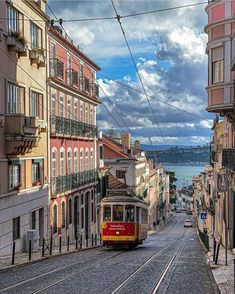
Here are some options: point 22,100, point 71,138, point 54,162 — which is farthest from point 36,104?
point 71,138

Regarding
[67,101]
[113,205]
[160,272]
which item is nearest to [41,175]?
[113,205]

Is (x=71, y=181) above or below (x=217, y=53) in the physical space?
below

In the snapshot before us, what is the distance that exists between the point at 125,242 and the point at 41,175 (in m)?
5.75

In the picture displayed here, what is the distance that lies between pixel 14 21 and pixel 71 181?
49.5ft

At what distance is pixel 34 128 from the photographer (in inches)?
980

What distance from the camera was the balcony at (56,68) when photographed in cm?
3269

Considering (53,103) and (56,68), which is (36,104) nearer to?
(53,103)

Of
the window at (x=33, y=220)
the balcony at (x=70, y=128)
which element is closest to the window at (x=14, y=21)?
the balcony at (x=70, y=128)

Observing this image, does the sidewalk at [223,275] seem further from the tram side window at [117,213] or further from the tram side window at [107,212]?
the tram side window at [107,212]

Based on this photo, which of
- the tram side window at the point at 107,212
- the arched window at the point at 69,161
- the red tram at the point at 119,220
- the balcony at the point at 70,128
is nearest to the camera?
the red tram at the point at 119,220

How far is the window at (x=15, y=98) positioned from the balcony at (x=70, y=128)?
21.1 ft

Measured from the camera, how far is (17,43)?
24531 millimetres

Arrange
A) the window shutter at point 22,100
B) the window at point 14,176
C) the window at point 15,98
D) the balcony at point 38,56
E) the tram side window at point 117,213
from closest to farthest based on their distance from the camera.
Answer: the window at point 15,98
the window at point 14,176
the window shutter at point 22,100
the balcony at point 38,56
the tram side window at point 117,213

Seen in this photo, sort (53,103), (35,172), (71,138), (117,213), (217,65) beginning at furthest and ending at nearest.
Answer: (71,138), (53,103), (117,213), (35,172), (217,65)
